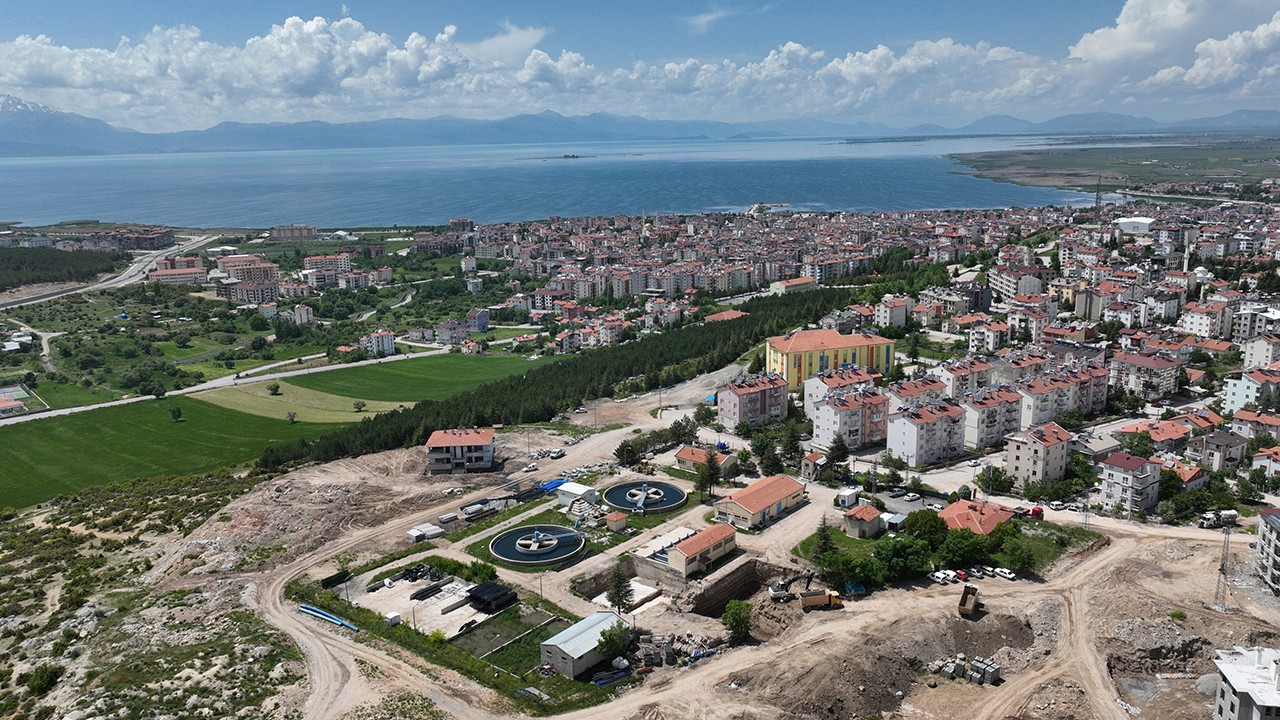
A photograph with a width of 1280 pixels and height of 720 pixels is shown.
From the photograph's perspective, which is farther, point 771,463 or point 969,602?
point 771,463

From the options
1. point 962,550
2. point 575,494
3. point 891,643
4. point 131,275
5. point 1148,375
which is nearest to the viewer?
point 891,643

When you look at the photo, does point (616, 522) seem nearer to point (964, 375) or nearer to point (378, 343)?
point (964, 375)

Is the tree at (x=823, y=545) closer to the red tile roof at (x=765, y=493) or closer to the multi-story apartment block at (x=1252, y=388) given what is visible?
the red tile roof at (x=765, y=493)

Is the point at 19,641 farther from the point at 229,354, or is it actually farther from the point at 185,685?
the point at 229,354

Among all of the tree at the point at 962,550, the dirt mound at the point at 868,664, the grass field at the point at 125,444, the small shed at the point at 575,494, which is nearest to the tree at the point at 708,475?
the small shed at the point at 575,494

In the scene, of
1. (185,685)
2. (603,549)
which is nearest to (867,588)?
(603,549)

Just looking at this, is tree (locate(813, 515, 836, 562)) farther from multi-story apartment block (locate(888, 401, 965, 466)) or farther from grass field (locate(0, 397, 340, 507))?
grass field (locate(0, 397, 340, 507))

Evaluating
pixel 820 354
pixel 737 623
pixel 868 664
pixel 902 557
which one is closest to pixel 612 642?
pixel 737 623
